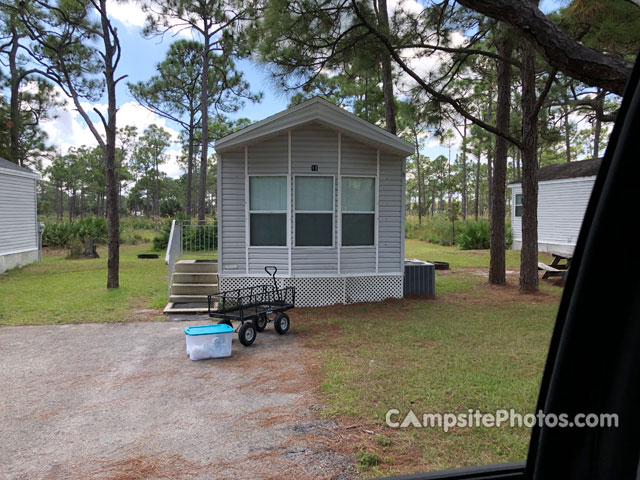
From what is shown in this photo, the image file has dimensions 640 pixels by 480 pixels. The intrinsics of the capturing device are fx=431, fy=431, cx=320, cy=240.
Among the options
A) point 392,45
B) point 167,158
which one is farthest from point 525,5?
point 167,158

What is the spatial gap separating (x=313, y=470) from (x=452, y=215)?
19.6m

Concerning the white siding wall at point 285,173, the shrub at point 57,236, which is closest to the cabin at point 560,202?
the white siding wall at point 285,173

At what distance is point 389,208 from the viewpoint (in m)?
8.42

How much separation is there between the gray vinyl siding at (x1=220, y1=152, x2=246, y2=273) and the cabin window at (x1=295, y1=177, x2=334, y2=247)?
41.0 inches

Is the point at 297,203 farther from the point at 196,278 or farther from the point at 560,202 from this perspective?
the point at 560,202

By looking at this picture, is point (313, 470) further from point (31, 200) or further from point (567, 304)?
point (31, 200)

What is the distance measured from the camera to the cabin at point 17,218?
1298 cm

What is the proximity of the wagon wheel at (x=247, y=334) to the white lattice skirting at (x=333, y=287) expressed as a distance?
2.29 m

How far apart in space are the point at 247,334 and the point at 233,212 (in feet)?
9.71

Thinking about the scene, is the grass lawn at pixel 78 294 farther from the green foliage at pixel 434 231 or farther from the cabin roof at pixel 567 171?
the cabin roof at pixel 567 171

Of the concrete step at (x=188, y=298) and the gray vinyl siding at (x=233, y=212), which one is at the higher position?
the gray vinyl siding at (x=233, y=212)

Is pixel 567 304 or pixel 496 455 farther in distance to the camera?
pixel 496 455

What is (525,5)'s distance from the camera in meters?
3.95

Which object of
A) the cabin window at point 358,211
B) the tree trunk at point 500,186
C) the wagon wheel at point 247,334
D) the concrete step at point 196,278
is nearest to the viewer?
the wagon wheel at point 247,334
